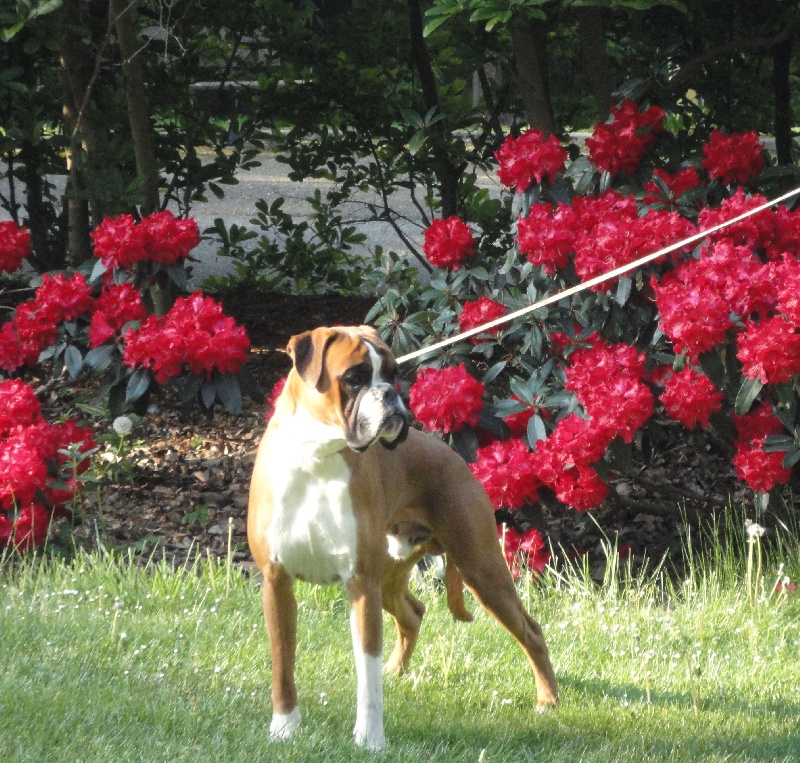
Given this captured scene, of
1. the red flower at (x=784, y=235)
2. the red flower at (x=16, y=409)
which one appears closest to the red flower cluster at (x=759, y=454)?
the red flower at (x=784, y=235)

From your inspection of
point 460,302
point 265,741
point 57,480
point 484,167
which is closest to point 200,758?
point 265,741

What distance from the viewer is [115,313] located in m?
5.46

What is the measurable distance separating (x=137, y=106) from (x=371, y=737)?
4184mm

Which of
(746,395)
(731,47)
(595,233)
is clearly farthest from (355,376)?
(731,47)

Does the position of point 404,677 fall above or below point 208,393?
below

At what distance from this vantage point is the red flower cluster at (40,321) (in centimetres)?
549

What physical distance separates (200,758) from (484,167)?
4.63 metres

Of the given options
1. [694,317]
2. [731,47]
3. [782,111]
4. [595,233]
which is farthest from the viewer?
[782,111]

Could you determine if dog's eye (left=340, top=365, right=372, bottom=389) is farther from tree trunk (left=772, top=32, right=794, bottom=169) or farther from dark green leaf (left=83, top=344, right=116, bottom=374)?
tree trunk (left=772, top=32, right=794, bottom=169)

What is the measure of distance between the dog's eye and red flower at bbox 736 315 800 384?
181 centimetres

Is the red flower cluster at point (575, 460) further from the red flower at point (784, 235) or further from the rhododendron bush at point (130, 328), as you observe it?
the rhododendron bush at point (130, 328)

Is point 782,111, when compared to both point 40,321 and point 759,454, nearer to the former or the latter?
point 759,454

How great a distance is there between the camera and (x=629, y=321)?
4.81 meters

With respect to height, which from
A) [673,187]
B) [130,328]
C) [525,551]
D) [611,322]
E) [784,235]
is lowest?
[525,551]
